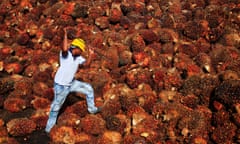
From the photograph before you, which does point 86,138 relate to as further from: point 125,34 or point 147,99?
point 125,34

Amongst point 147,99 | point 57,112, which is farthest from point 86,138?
point 147,99

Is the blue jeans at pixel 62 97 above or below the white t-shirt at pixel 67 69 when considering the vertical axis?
below

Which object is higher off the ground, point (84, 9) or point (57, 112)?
point (84, 9)

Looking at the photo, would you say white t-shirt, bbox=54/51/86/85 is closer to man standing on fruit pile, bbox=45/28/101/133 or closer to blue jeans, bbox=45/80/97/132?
man standing on fruit pile, bbox=45/28/101/133

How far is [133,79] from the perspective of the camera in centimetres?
880

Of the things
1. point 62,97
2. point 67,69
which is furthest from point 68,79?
point 62,97

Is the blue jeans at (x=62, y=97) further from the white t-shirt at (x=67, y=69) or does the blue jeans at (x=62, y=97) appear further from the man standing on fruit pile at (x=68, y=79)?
the white t-shirt at (x=67, y=69)

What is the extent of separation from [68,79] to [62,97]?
0.49m

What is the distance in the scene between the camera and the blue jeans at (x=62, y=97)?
7.86 m

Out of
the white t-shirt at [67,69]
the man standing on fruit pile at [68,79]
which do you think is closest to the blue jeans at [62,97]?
the man standing on fruit pile at [68,79]

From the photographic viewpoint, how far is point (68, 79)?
771 centimetres

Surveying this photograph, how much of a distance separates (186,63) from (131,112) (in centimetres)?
237

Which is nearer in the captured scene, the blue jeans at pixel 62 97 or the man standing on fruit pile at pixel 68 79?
the man standing on fruit pile at pixel 68 79

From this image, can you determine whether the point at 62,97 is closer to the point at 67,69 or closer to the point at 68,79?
the point at 68,79
